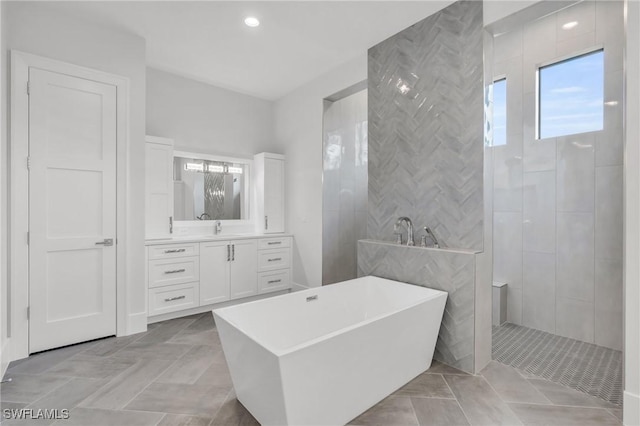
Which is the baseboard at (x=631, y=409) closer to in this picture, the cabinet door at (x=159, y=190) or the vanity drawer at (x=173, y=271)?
the vanity drawer at (x=173, y=271)

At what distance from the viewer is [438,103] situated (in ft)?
8.69

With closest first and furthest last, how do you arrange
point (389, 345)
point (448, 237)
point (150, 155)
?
point (389, 345)
point (448, 237)
point (150, 155)

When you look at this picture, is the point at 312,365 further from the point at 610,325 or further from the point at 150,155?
the point at 150,155

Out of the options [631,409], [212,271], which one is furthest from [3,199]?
[631,409]

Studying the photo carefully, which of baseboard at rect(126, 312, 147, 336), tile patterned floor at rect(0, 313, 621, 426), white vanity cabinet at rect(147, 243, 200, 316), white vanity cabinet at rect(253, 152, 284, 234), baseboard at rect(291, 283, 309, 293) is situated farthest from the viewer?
white vanity cabinet at rect(253, 152, 284, 234)

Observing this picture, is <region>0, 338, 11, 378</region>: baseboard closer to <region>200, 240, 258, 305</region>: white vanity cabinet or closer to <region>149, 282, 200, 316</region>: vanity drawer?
<region>149, 282, 200, 316</region>: vanity drawer

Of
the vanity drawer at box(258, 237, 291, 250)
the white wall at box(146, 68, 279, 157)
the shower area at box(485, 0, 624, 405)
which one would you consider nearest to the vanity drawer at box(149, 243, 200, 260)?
the vanity drawer at box(258, 237, 291, 250)

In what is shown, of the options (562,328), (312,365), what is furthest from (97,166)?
(562,328)

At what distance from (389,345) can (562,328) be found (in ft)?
7.17

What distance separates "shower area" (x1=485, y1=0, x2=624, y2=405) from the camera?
2.60 meters

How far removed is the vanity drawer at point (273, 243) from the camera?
409 centimetres

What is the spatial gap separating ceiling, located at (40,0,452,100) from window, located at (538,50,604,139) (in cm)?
144

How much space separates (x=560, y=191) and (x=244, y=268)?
3.50 m

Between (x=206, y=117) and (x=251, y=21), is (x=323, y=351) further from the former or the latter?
(x=206, y=117)
